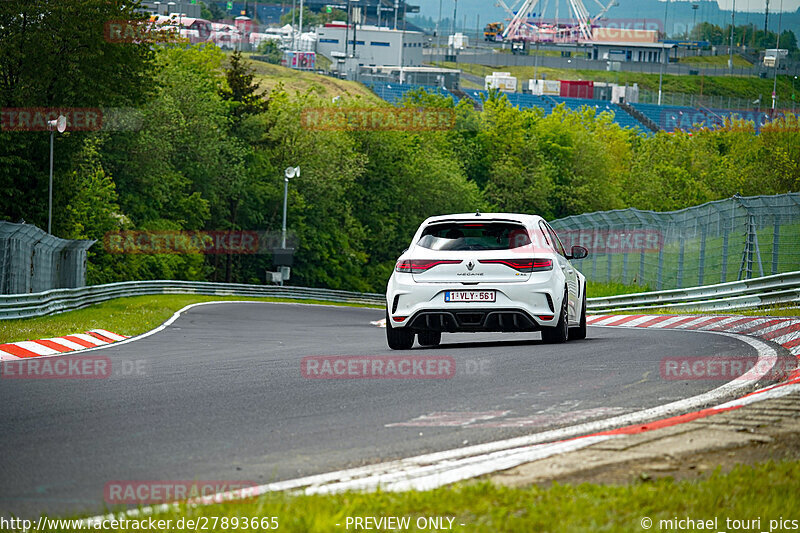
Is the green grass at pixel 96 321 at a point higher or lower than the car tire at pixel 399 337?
lower

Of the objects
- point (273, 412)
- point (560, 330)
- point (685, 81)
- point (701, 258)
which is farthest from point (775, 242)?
point (685, 81)

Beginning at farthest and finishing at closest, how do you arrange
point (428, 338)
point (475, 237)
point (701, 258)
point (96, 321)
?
point (701, 258), point (96, 321), point (428, 338), point (475, 237)

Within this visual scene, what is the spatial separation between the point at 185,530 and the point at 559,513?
1.59 metres

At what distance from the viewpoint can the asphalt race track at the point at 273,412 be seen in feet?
21.0

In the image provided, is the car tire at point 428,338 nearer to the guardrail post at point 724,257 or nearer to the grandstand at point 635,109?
the guardrail post at point 724,257

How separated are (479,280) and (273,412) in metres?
4.94

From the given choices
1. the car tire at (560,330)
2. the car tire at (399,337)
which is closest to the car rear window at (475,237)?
the car tire at (560,330)

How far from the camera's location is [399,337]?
1364cm

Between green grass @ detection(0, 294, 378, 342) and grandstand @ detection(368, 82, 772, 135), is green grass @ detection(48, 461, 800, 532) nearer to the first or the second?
green grass @ detection(0, 294, 378, 342)

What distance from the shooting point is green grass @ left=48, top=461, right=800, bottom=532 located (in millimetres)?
4824

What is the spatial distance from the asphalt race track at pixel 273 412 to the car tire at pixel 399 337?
372mm

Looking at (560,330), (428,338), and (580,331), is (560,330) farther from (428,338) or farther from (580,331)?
(580,331)

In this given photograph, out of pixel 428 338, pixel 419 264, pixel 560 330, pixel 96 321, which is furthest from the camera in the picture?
pixel 96 321

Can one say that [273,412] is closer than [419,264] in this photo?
Yes
